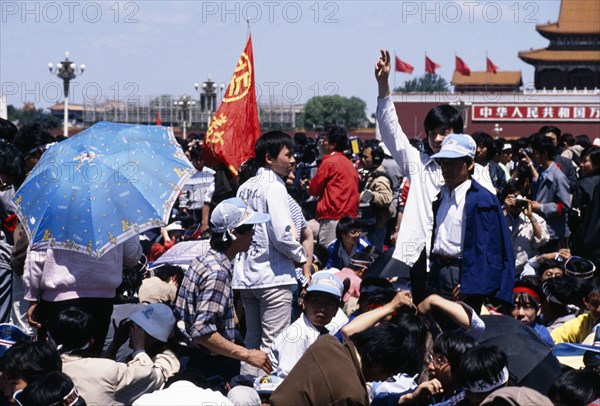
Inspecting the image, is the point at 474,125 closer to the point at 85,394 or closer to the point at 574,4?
the point at 574,4

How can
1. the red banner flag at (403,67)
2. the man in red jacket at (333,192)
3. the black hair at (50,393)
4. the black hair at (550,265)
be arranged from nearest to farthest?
the black hair at (50,393), the black hair at (550,265), the man in red jacket at (333,192), the red banner flag at (403,67)

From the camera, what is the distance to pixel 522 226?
7.43 meters

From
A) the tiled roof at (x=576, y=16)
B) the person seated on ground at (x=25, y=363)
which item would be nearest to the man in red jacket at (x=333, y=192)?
the person seated on ground at (x=25, y=363)

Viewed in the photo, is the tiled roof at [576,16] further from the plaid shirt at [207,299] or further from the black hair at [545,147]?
the plaid shirt at [207,299]

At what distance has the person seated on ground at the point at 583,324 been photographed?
527 centimetres

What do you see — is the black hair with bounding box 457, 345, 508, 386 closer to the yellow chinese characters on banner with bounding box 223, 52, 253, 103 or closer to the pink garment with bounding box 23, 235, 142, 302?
the pink garment with bounding box 23, 235, 142, 302

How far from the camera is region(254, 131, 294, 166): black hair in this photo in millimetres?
5648

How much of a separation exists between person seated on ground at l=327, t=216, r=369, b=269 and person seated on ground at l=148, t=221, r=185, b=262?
4.13 ft

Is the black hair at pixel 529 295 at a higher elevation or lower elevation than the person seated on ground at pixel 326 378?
lower

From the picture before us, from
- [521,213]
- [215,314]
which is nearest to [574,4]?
[521,213]

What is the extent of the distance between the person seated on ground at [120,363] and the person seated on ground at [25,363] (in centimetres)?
13

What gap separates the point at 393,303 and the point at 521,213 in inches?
145

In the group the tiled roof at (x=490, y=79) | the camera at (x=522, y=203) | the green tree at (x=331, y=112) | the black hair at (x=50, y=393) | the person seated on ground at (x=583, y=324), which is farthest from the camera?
the green tree at (x=331, y=112)

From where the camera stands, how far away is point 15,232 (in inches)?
194
